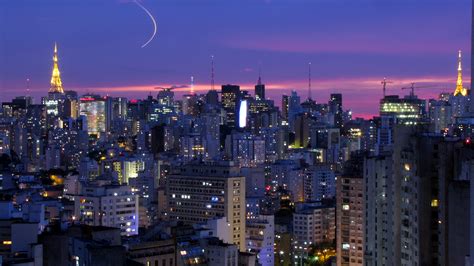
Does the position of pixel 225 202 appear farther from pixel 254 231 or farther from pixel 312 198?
pixel 312 198

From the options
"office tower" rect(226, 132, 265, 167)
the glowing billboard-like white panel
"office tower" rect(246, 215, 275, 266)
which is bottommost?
"office tower" rect(246, 215, 275, 266)

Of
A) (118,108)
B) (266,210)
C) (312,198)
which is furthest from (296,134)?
(266,210)

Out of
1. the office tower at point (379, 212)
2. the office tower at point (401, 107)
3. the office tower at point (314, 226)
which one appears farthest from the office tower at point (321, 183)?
the office tower at point (379, 212)

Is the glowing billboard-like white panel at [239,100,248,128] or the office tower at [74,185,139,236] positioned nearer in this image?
the office tower at [74,185,139,236]

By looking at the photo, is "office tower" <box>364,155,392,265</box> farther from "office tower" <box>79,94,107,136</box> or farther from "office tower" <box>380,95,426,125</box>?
"office tower" <box>79,94,107,136</box>

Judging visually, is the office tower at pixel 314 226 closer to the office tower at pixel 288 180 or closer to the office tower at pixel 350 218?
the office tower at pixel 350 218

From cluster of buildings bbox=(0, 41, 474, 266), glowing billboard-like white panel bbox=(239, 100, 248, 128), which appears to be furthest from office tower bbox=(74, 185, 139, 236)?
glowing billboard-like white panel bbox=(239, 100, 248, 128)

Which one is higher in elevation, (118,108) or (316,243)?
(118,108)
